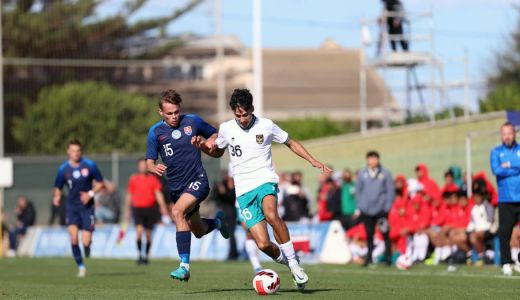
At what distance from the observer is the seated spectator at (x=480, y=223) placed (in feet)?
73.7

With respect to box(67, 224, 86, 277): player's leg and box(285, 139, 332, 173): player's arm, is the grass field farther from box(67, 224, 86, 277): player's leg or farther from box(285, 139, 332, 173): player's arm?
box(285, 139, 332, 173): player's arm

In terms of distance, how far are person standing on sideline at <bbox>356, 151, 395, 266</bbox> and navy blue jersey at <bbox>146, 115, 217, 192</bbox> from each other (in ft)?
29.4

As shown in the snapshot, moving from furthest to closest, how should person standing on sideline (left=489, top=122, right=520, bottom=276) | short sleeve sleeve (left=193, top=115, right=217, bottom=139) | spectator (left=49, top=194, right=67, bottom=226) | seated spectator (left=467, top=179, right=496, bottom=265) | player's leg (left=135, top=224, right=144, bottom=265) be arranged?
1. spectator (left=49, top=194, right=67, bottom=226)
2. player's leg (left=135, top=224, right=144, bottom=265)
3. seated spectator (left=467, top=179, right=496, bottom=265)
4. person standing on sideline (left=489, top=122, right=520, bottom=276)
5. short sleeve sleeve (left=193, top=115, right=217, bottom=139)

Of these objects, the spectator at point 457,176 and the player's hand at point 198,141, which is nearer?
the player's hand at point 198,141

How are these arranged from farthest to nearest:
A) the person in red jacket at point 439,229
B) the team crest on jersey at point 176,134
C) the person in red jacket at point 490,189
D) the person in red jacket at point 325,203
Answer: the person in red jacket at point 325,203
the person in red jacket at point 439,229
the person in red jacket at point 490,189
the team crest on jersey at point 176,134

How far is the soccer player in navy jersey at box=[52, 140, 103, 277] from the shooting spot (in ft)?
65.5

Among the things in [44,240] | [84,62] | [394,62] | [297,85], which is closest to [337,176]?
[394,62]

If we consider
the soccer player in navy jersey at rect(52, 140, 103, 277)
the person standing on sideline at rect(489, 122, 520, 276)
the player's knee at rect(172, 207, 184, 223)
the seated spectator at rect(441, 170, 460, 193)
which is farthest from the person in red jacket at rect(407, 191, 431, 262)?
the player's knee at rect(172, 207, 184, 223)

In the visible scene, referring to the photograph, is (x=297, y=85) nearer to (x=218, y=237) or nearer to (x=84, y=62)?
(x=84, y=62)

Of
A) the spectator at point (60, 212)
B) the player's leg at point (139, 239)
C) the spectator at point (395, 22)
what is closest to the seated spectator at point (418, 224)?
the player's leg at point (139, 239)

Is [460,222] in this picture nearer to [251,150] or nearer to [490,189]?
[490,189]

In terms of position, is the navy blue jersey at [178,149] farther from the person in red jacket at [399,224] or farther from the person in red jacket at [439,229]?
the person in red jacket at [399,224]

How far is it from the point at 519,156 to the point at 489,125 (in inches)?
299

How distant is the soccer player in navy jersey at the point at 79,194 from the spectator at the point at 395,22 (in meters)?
15.1
